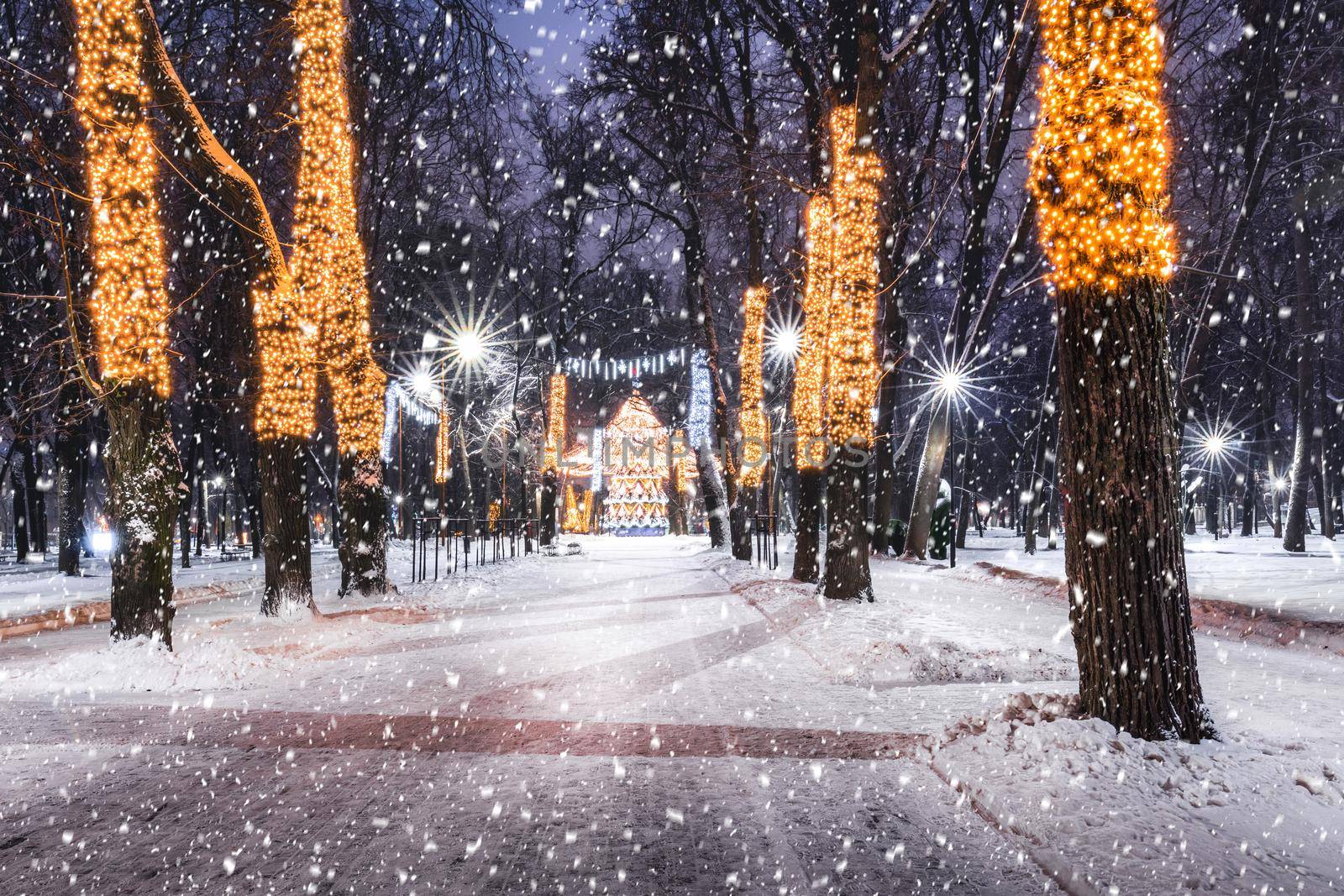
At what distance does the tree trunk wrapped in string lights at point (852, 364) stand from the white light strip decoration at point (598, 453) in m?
35.3

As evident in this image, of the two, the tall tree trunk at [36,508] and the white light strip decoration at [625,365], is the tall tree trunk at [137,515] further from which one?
the white light strip decoration at [625,365]

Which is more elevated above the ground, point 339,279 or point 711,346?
point 711,346

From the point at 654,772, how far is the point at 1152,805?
8.18ft

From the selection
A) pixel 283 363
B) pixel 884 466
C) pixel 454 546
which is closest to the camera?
pixel 283 363

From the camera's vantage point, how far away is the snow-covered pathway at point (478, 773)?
344 centimetres

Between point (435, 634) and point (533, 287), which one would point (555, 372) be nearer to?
point (533, 287)

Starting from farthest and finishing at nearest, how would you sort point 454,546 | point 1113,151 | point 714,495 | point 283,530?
point 714,495
point 454,546
point 283,530
point 1113,151

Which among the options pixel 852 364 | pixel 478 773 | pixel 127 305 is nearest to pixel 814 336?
pixel 852 364

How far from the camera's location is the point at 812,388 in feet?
46.4

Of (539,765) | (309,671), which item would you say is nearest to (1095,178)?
(539,765)

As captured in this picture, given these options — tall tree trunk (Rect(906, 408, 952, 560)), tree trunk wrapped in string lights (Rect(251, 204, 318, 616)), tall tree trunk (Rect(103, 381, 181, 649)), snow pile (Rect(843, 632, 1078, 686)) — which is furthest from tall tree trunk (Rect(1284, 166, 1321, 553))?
tall tree trunk (Rect(103, 381, 181, 649))

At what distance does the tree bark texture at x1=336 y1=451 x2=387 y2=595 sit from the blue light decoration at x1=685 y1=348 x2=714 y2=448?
1316 centimetres

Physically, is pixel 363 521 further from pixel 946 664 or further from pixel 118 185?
pixel 946 664

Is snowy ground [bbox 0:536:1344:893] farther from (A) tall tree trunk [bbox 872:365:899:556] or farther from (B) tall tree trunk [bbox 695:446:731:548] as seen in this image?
(B) tall tree trunk [bbox 695:446:731:548]
